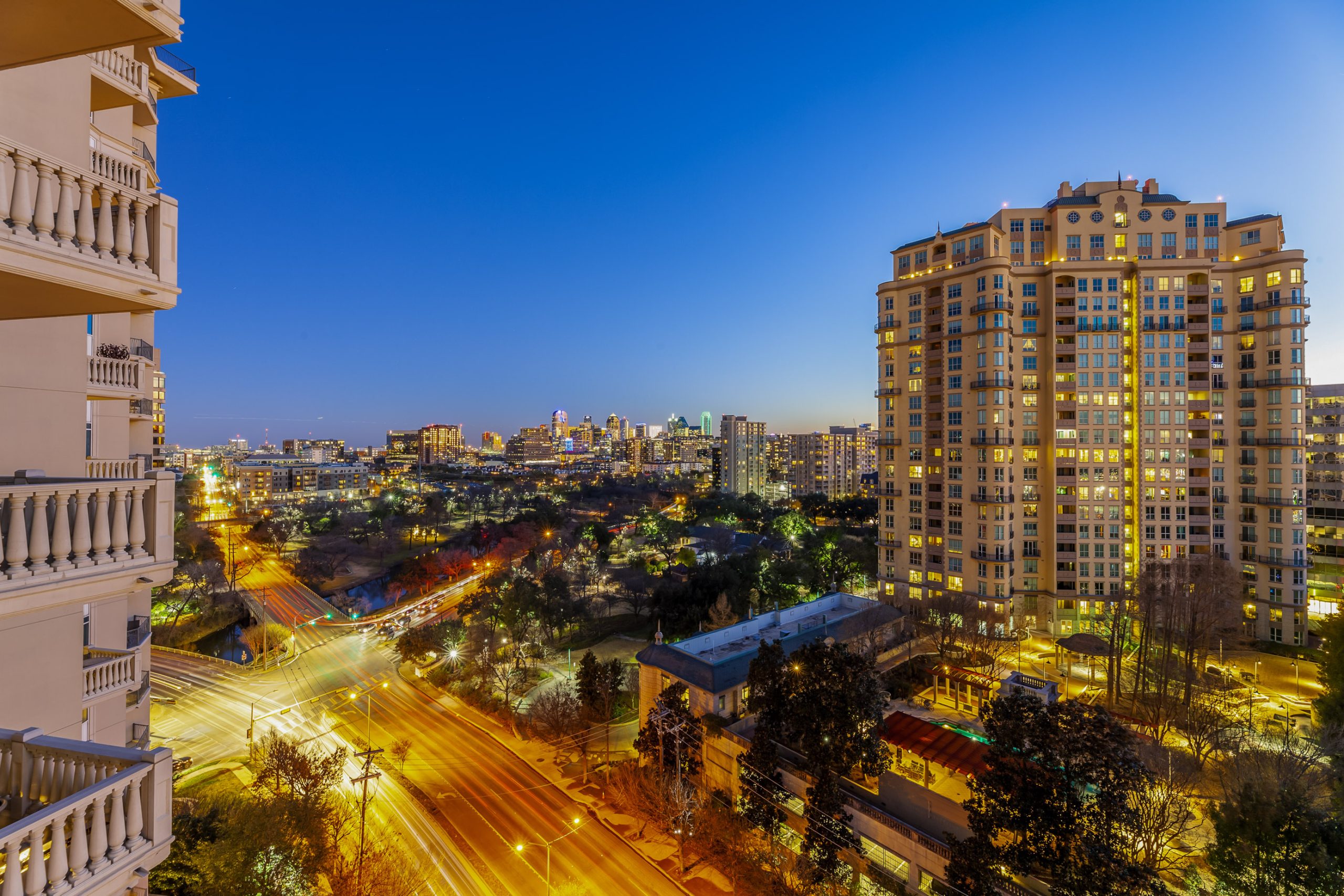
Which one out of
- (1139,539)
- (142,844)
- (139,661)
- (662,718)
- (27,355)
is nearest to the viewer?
(142,844)

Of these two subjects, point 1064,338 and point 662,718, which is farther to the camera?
point 1064,338

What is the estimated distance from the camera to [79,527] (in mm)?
3908

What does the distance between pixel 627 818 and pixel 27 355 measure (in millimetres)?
19257

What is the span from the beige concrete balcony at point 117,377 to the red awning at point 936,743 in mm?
20662

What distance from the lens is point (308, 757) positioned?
1892cm

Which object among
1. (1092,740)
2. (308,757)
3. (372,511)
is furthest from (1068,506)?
(372,511)

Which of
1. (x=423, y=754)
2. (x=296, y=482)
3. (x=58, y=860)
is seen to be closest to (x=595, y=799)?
(x=423, y=754)

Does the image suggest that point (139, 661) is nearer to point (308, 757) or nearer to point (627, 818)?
point (308, 757)

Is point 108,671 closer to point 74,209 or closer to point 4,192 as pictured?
point 74,209

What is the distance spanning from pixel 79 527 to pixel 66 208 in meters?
2.23

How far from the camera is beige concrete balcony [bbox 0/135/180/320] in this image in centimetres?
356

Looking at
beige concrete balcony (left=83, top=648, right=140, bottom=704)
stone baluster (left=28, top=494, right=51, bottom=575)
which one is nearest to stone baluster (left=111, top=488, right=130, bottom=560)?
stone baluster (left=28, top=494, right=51, bottom=575)

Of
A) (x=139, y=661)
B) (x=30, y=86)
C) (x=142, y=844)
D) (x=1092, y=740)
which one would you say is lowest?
(x=1092, y=740)

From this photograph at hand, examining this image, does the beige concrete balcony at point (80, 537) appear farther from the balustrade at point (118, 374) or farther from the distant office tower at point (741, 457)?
the distant office tower at point (741, 457)
